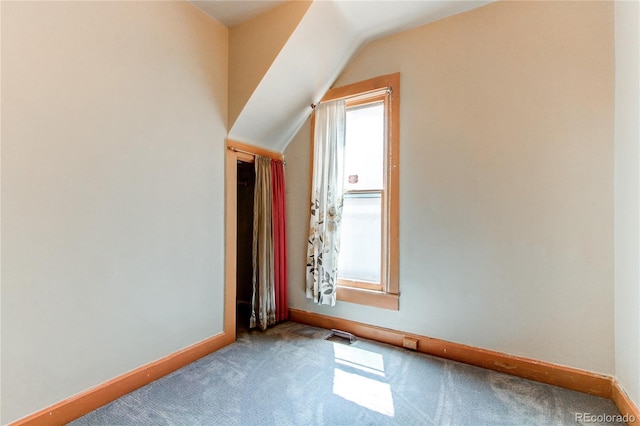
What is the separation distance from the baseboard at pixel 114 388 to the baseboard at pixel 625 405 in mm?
2783

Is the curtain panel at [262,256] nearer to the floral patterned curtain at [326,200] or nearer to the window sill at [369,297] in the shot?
the floral patterned curtain at [326,200]

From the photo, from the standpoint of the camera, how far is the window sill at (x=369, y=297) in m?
2.62

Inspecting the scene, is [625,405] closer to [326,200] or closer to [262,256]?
[326,200]

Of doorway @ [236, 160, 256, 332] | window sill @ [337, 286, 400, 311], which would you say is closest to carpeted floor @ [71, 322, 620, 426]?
window sill @ [337, 286, 400, 311]

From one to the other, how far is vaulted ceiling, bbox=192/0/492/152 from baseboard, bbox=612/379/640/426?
111 inches

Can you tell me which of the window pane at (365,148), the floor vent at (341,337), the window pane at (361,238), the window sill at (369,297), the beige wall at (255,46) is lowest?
the floor vent at (341,337)

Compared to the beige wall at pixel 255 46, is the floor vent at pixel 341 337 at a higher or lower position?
lower

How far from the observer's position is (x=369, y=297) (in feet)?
9.02

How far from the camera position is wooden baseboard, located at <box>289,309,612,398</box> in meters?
1.92

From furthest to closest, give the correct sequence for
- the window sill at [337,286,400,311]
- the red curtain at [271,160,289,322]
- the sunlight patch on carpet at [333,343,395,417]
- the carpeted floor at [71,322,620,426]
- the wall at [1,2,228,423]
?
the red curtain at [271,160,289,322], the window sill at [337,286,400,311], the sunlight patch on carpet at [333,343,395,417], the carpeted floor at [71,322,620,426], the wall at [1,2,228,423]

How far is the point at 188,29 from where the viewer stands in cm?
236

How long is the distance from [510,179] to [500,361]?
54.0 inches

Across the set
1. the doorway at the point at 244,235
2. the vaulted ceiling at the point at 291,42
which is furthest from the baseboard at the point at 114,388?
the vaulted ceiling at the point at 291,42

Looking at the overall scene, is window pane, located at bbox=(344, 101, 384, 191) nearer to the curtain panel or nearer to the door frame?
the curtain panel
